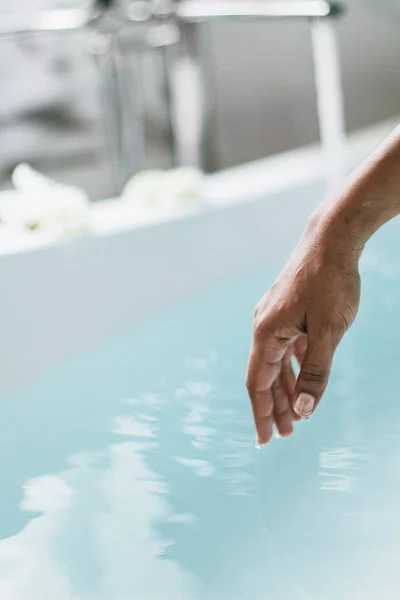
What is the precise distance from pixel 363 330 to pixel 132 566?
2.39ft

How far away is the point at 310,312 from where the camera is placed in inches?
27.1

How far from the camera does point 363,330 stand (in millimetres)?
1413

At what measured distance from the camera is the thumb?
67 centimetres

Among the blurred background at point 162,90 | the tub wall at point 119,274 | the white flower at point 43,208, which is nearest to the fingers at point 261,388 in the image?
the tub wall at point 119,274

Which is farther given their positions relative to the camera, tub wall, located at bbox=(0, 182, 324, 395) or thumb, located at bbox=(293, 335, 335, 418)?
tub wall, located at bbox=(0, 182, 324, 395)

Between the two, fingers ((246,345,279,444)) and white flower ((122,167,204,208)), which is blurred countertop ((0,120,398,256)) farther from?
fingers ((246,345,279,444))

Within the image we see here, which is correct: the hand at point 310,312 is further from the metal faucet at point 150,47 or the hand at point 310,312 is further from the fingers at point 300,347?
the metal faucet at point 150,47

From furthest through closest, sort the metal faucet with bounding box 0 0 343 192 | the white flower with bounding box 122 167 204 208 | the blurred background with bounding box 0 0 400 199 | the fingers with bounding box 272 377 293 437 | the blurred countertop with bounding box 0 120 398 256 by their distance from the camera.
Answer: the blurred background with bounding box 0 0 400 199, the metal faucet with bounding box 0 0 343 192, the white flower with bounding box 122 167 204 208, the blurred countertop with bounding box 0 120 398 256, the fingers with bounding box 272 377 293 437

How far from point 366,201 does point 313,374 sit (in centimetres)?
14

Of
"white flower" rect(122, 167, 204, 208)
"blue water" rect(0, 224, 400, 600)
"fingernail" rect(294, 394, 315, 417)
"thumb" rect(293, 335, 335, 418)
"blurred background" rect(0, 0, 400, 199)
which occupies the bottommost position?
"blue water" rect(0, 224, 400, 600)

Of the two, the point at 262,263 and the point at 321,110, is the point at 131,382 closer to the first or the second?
the point at 262,263

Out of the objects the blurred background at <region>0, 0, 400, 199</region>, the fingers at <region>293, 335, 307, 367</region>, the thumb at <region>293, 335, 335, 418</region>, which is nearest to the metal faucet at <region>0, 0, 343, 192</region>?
the blurred background at <region>0, 0, 400, 199</region>

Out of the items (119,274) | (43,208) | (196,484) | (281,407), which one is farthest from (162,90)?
(281,407)

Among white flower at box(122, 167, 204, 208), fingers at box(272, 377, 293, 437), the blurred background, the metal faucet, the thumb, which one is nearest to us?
the thumb
